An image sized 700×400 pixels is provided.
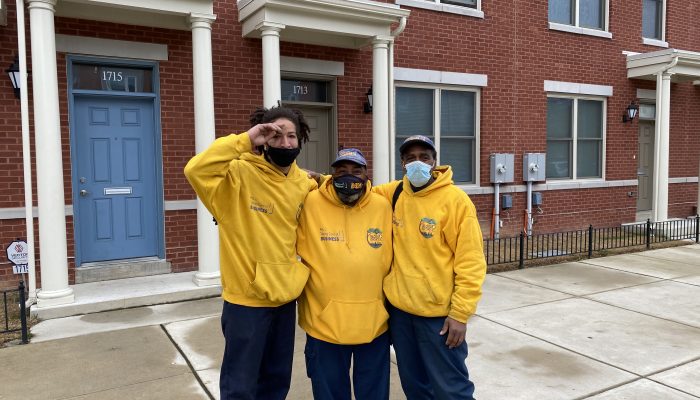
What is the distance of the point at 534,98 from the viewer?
11.1 meters

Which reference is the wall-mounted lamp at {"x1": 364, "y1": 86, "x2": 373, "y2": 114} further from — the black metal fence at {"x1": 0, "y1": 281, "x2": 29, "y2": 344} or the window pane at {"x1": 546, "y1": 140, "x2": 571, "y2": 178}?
the black metal fence at {"x1": 0, "y1": 281, "x2": 29, "y2": 344}

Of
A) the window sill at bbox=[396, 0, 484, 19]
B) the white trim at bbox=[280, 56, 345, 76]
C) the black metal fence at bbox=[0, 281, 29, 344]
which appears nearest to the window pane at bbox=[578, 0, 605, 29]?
the window sill at bbox=[396, 0, 484, 19]

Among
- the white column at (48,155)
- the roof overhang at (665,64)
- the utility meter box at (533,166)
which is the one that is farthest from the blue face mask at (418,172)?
the roof overhang at (665,64)

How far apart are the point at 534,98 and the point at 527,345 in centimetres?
729

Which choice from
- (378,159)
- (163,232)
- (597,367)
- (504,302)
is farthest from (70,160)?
(597,367)

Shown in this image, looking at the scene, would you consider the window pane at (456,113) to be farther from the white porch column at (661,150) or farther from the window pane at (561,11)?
the white porch column at (661,150)

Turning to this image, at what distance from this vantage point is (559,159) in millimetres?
11758

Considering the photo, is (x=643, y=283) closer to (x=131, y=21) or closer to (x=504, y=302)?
(x=504, y=302)

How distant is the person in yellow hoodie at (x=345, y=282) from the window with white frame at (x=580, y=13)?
1007cm

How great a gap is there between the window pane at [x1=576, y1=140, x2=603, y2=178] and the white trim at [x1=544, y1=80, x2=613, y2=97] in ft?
3.47

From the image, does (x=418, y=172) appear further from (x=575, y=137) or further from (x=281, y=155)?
(x=575, y=137)

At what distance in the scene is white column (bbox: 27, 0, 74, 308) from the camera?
567 cm

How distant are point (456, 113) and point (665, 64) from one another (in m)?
4.77

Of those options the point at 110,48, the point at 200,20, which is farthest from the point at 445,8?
the point at 110,48
